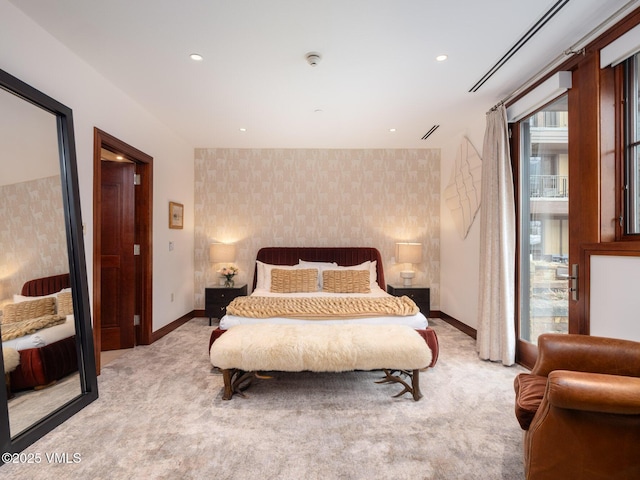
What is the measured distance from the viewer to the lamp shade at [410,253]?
15.4 feet

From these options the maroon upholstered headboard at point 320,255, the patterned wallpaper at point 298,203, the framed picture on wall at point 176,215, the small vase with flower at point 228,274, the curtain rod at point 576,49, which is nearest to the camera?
the curtain rod at point 576,49

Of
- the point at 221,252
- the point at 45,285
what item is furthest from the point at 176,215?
the point at 45,285

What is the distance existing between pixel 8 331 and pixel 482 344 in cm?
382

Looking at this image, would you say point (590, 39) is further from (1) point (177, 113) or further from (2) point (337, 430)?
(1) point (177, 113)

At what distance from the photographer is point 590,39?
7.43ft

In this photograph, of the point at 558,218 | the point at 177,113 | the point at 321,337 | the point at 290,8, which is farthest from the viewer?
the point at 177,113

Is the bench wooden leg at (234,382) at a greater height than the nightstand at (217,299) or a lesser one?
lesser

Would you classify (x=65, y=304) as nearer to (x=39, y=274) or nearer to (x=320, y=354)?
(x=39, y=274)

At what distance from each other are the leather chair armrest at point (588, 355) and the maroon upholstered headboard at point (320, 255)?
313 cm

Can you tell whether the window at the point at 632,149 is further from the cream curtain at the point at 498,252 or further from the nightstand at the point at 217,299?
the nightstand at the point at 217,299

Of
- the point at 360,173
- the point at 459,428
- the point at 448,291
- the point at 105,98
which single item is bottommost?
the point at 459,428

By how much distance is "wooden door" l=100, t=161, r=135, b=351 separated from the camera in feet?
12.0

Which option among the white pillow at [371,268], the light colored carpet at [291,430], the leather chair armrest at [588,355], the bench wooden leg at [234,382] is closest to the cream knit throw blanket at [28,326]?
the light colored carpet at [291,430]

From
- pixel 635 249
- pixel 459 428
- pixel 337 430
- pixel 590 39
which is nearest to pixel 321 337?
pixel 337 430
